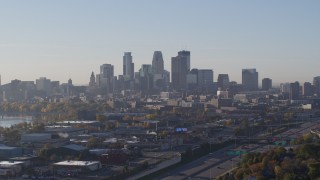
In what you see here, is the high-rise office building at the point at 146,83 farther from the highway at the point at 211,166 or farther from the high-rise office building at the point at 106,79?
the highway at the point at 211,166

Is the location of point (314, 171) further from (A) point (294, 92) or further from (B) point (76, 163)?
(A) point (294, 92)

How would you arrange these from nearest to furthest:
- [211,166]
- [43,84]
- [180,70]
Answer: [211,166] → [180,70] → [43,84]

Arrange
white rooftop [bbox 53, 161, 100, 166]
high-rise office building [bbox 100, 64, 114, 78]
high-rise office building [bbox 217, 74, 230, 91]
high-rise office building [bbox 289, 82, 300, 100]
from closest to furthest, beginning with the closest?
white rooftop [bbox 53, 161, 100, 166] → high-rise office building [bbox 289, 82, 300, 100] → high-rise office building [bbox 217, 74, 230, 91] → high-rise office building [bbox 100, 64, 114, 78]

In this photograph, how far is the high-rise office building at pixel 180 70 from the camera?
53875mm

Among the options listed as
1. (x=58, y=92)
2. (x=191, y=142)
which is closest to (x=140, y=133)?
(x=191, y=142)

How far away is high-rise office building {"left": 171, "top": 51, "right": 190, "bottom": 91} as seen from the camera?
177 feet

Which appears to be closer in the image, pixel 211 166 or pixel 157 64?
pixel 211 166

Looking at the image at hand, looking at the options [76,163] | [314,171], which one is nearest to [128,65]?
[76,163]

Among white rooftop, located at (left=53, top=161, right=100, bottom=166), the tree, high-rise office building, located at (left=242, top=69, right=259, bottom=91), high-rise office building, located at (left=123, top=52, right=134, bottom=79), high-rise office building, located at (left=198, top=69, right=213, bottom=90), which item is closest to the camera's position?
the tree

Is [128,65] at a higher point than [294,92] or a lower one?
higher

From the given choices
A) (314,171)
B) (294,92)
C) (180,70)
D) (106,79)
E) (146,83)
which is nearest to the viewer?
(314,171)

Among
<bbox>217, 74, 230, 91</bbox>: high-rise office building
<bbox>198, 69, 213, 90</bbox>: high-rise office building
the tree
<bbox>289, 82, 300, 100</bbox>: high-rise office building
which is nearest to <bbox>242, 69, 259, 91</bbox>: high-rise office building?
<bbox>217, 74, 230, 91</bbox>: high-rise office building

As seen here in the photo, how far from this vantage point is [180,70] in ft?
177

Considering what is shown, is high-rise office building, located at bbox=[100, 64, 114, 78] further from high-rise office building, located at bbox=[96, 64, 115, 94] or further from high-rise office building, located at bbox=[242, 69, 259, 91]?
high-rise office building, located at bbox=[242, 69, 259, 91]
